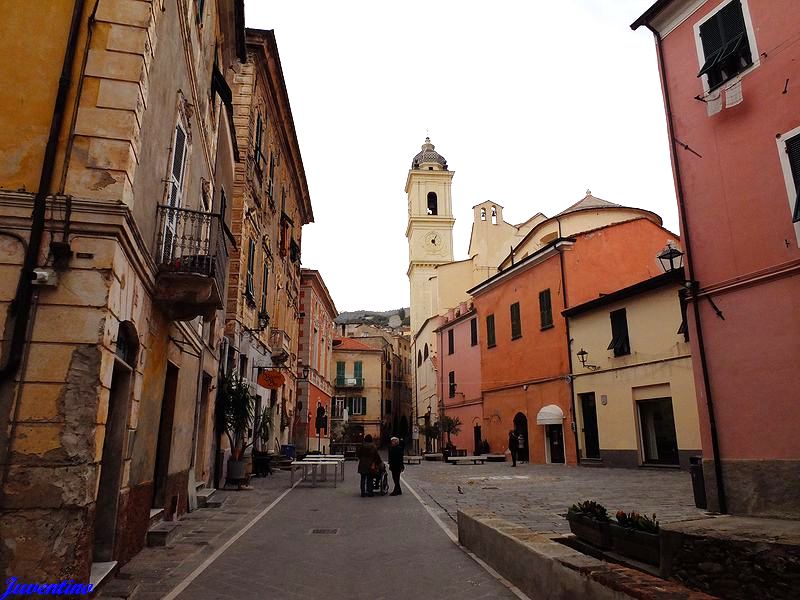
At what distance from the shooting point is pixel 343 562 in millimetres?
6824

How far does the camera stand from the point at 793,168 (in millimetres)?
9312

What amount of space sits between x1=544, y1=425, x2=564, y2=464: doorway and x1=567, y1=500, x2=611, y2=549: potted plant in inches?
734

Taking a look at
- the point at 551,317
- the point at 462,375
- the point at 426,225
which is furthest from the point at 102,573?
the point at 426,225

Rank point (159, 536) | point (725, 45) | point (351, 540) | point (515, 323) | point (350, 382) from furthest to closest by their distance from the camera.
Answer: point (350, 382) < point (515, 323) < point (725, 45) < point (351, 540) < point (159, 536)

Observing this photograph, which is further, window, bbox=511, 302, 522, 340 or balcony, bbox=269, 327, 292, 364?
window, bbox=511, 302, 522, 340

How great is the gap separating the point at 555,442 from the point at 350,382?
34.6 metres

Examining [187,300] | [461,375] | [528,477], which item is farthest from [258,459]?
[461,375]

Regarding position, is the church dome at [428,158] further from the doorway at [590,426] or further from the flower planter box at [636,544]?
the flower planter box at [636,544]

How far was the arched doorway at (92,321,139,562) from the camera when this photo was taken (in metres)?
6.05

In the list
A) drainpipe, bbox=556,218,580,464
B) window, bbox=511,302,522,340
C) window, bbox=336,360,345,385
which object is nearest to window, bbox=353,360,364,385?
window, bbox=336,360,345,385

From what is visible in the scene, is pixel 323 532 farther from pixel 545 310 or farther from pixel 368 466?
pixel 545 310

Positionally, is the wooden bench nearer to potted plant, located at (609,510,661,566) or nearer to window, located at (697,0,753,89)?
window, located at (697,0,753,89)

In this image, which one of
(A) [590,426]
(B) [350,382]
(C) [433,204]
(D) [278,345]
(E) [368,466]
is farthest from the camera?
(C) [433,204]

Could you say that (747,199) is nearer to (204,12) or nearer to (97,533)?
(204,12)
